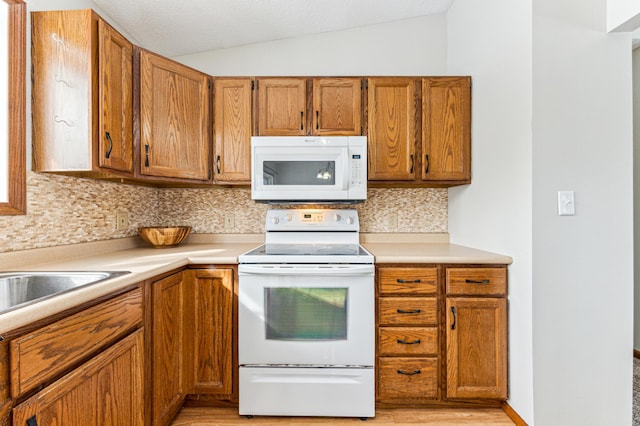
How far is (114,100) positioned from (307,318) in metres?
1.49

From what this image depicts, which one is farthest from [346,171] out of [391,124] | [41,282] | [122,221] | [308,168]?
[41,282]

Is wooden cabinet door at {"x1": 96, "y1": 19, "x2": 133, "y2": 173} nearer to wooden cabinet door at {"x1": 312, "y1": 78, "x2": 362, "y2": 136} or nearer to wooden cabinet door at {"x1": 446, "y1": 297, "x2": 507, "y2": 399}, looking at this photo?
wooden cabinet door at {"x1": 312, "y1": 78, "x2": 362, "y2": 136}

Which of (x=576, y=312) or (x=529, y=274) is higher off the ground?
(x=529, y=274)

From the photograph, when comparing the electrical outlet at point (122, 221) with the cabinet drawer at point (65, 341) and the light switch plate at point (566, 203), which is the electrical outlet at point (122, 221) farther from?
the light switch plate at point (566, 203)

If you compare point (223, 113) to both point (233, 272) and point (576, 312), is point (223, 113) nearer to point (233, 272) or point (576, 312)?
point (233, 272)

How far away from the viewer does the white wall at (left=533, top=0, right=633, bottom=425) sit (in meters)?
1.61

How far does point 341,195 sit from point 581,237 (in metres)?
1.26

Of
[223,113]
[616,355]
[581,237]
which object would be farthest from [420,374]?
[223,113]

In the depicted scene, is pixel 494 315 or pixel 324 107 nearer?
pixel 494 315

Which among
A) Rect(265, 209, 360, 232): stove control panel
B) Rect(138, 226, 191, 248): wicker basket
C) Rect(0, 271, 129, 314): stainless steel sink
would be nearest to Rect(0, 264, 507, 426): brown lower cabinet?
Rect(0, 271, 129, 314): stainless steel sink

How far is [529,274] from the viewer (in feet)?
5.36

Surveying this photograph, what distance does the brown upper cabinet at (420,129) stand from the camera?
223 cm

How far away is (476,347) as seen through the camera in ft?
6.03

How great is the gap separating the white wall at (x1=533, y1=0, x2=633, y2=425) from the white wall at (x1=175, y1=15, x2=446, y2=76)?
105 centimetres
